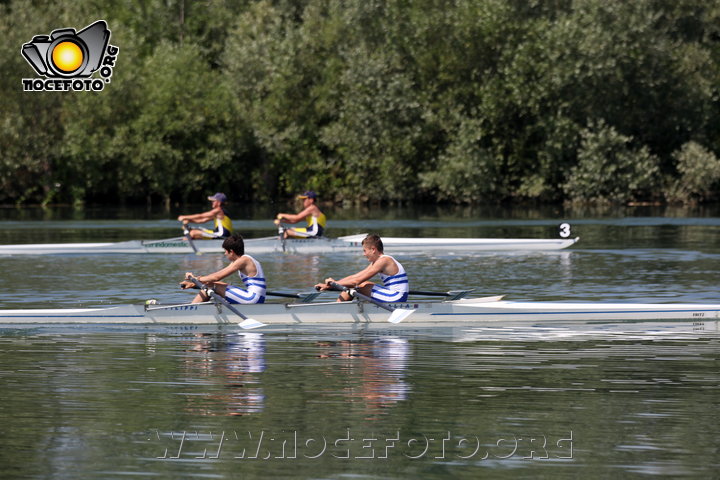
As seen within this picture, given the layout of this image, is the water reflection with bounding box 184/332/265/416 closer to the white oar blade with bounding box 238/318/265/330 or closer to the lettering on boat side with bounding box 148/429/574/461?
the white oar blade with bounding box 238/318/265/330

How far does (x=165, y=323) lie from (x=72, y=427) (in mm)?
7128

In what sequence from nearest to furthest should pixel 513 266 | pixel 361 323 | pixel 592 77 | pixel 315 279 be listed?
pixel 361 323, pixel 315 279, pixel 513 266, pixel 592 77

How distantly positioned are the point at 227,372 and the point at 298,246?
20915 millimetres

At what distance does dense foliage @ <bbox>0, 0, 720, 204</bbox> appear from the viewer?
2406 inches

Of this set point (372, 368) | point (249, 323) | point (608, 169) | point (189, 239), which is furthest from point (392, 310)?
point (608, 169)

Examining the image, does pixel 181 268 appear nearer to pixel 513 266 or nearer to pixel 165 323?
pixel 513 266

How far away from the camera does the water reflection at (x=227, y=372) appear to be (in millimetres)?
13328

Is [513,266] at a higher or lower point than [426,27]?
lower

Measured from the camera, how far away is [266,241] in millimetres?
36125

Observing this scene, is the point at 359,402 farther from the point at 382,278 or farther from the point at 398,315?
the point at 382,278

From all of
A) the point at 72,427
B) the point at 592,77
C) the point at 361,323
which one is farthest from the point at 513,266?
the point at 592,77

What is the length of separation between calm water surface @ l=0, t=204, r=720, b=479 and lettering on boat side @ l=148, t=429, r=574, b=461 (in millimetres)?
28

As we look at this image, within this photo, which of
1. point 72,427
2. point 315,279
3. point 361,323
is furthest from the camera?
point 315,279

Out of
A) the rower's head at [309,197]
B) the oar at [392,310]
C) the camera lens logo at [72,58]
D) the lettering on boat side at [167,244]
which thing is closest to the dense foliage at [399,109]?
the camera lens logo at [72,58]
